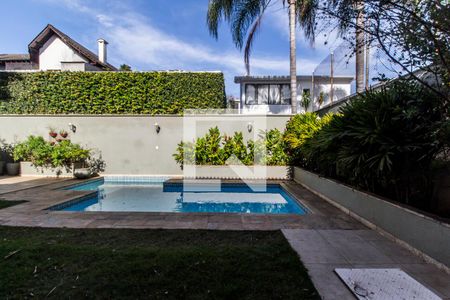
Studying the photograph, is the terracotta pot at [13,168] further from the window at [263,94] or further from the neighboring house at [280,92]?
the window at [263,94]

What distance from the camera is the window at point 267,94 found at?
23.0m

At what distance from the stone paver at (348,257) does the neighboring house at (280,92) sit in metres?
18.6

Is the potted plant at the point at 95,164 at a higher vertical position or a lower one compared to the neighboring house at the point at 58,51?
lower

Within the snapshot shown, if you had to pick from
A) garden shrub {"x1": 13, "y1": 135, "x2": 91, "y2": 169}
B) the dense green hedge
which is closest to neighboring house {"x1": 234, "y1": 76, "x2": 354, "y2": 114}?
the dense green hedge

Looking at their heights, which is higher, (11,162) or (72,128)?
(72,128)

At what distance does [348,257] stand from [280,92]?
2034 cm

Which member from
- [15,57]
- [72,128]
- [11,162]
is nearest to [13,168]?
[11,162]

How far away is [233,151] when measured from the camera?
1234 cm

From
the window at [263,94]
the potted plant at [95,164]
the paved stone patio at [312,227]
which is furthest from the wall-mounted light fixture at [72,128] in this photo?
the window at [263,94]

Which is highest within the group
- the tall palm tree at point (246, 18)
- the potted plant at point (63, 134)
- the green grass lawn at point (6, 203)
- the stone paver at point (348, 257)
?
the tall palm tree at point (246, 18)

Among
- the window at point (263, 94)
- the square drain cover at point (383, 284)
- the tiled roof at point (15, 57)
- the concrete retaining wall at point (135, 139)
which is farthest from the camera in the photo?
the tiled roof at point (15, 57)

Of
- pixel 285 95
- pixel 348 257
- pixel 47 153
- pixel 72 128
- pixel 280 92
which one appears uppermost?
pixel 280 92

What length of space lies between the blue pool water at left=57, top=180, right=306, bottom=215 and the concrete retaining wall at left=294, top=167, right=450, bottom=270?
1.18 m

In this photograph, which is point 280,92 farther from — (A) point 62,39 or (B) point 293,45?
(A) point 62,39
